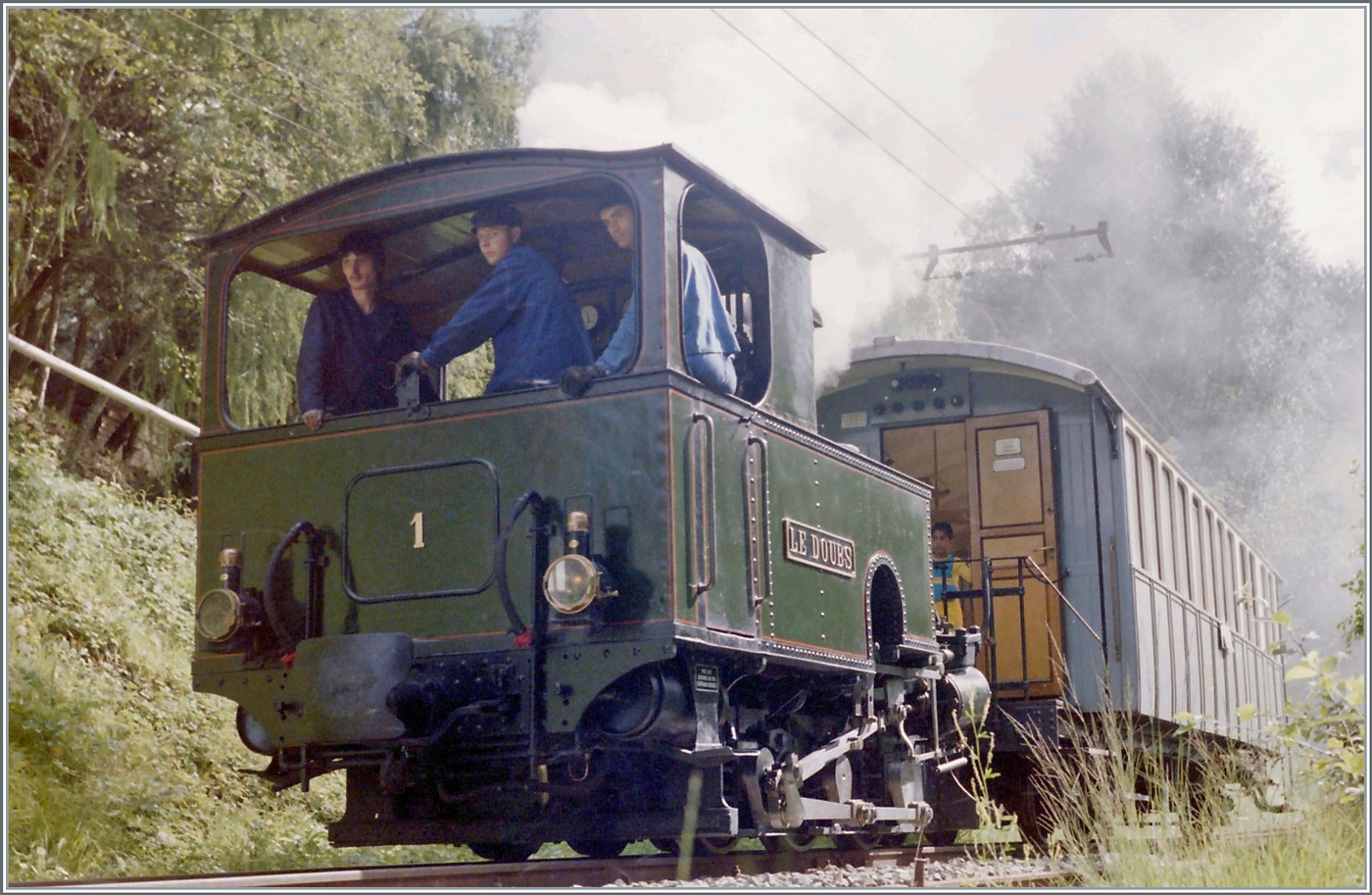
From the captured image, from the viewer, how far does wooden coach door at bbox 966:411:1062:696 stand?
30.6 ft

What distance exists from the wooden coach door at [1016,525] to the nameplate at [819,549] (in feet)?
10.7

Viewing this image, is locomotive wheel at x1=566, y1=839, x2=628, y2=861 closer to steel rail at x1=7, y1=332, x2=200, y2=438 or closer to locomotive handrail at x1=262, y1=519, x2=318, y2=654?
locomotive handrail at x1=262, y1=519, x2=318, y2=654

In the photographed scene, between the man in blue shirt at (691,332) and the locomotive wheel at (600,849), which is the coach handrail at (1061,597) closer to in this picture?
the locomotive wheel at (600,849)

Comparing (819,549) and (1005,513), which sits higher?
(1005,513)

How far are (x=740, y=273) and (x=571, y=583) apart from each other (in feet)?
7.17

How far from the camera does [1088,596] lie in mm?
9133

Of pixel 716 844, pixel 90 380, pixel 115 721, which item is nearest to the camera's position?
pixel 716 844

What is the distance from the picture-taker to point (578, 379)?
5.10 meters

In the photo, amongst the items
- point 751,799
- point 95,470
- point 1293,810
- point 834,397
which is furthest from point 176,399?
point 1293,810

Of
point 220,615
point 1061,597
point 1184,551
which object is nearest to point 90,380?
point 220,615

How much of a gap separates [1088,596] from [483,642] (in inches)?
206

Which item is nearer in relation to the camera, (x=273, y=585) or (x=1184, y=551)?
(x=273, y=585)

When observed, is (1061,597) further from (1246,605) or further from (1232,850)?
(1246,605)

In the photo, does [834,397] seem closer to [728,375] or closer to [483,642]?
[728,375]
